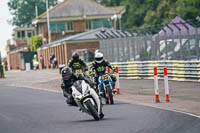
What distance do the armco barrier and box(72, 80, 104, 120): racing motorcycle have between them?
1190cm

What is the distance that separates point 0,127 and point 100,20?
7209 cm

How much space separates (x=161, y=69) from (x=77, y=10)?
185 ft

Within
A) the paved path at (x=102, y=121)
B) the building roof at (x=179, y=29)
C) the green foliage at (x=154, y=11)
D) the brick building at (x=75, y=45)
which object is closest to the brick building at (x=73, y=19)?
the green foliage at (x=154, y=11)

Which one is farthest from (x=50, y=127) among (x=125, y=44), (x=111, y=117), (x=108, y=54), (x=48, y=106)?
(x=108, y=54)

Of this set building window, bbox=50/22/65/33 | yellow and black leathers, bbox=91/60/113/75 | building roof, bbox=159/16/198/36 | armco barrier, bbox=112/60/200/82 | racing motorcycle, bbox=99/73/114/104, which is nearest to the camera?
racing motorcycle, bbox=99/73/114/104

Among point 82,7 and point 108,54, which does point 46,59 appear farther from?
point 108,54

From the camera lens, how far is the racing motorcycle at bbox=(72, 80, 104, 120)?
12516mm

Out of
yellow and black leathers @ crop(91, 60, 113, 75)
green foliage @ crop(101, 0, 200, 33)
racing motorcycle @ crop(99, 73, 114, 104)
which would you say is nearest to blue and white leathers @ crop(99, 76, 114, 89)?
racing motorcycle @ crop(99, 73, 114, 104)

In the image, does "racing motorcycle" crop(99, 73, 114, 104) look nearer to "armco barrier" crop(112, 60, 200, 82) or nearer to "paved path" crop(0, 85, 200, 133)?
"paved path" crop(0, 85, 200, 133)

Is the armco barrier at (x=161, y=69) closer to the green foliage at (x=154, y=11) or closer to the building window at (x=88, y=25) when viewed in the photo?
the green foliage at (x=154, y=11)

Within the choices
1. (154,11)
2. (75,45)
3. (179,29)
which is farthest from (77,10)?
(179,29)

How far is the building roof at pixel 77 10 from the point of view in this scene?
8262cm

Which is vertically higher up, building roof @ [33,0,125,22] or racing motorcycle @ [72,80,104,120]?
building roof @ [33,0,125,22]

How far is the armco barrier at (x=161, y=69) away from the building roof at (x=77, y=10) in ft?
165
